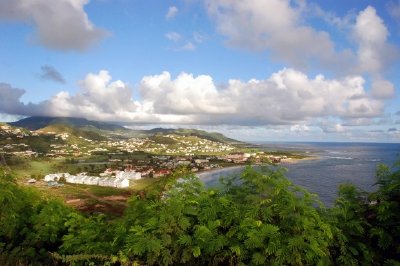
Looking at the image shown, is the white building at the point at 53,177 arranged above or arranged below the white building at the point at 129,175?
below

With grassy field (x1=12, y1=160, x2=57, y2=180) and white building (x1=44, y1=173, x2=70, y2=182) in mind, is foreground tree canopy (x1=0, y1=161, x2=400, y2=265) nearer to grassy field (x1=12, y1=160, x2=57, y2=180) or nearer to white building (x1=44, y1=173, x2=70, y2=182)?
white building (x1=44, y1=173, x2=70, y2=182)

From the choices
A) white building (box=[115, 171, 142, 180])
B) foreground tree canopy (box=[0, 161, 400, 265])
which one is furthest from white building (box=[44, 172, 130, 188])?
foreground tree canopy (box=[0, 161, 400, 265])

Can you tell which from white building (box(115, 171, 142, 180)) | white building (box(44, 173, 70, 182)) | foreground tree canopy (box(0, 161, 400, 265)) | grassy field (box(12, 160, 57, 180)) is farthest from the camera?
grassy field (box(12, 160, 57, 180))

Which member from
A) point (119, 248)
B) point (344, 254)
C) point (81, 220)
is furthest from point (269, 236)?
point (81, 220)

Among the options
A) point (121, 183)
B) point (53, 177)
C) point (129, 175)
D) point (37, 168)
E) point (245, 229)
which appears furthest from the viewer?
point (37, 168)

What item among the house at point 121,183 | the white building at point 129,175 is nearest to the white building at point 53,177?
the white building at point 129,175

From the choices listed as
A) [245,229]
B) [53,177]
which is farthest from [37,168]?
[245,229]

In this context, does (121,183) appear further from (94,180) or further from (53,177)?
(53,177)

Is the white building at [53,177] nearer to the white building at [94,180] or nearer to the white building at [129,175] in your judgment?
the white building at [94,180]

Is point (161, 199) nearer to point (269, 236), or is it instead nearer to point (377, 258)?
point (269, 236)
